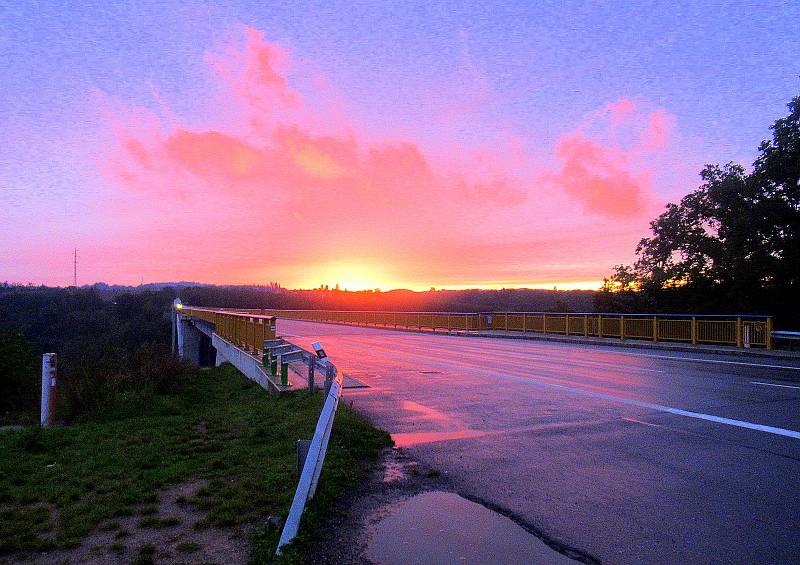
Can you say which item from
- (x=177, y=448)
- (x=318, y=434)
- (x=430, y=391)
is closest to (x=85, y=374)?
(x=177, y=448)

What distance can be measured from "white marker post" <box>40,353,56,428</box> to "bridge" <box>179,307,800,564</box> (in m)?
5.02

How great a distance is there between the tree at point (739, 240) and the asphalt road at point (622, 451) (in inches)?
734

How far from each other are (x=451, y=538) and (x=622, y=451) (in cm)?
335

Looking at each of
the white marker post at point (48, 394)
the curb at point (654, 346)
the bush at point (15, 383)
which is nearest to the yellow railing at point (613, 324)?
the curb at point (654, 346)

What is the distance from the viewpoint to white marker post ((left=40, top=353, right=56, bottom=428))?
31.0ft

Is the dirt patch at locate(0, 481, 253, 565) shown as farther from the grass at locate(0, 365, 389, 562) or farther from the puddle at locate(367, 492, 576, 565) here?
the puddle at locate(367, 492, 576, 565)

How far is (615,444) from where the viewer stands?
687cm

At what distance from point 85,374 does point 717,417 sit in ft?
38.8

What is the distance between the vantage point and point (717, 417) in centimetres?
852

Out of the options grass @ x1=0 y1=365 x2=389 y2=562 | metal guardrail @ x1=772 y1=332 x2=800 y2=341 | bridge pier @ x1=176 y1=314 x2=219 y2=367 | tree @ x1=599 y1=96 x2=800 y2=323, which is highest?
tree @ x1=599 y1=96 x2=800 y2=323

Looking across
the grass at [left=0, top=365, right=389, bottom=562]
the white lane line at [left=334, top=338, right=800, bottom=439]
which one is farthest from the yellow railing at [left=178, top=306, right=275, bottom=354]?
the white lane line at [left=334, top=338, right=800, bottom=439]

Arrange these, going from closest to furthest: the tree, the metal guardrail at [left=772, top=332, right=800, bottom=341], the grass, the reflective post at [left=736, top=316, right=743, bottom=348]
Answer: the grass → the metal guardrail at [left=772, top=332, right=800, bottom=341] → the reflective post at [left=736, top=316, right=743, bottom=348] → the tree

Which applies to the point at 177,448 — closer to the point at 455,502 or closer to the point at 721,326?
the point at 455,502

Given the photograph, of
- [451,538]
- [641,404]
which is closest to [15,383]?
[451,538]
